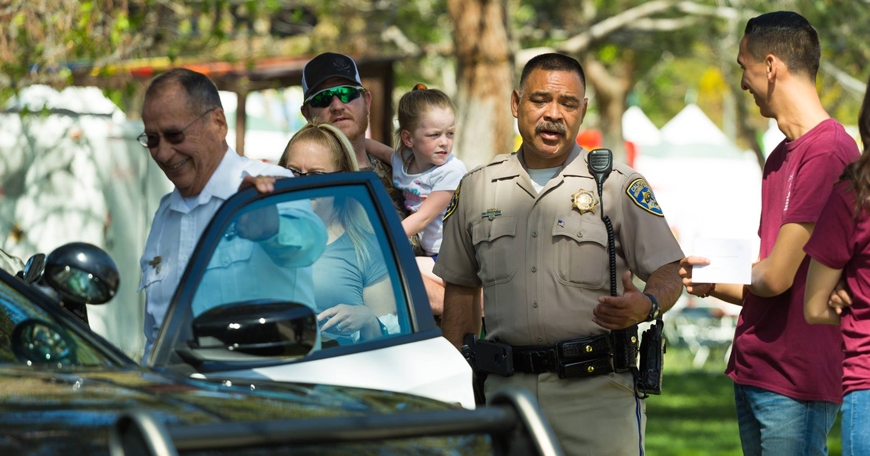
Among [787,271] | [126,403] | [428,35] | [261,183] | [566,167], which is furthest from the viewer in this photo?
[428,35]

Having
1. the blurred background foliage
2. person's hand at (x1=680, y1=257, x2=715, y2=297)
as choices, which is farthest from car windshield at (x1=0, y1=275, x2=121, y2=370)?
the blurred background foliage

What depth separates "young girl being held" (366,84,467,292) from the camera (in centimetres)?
517

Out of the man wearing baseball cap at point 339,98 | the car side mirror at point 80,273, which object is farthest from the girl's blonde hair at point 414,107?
the car side mirror at point 80,273

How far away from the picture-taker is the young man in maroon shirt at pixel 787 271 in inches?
161

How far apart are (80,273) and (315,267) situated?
644 mm

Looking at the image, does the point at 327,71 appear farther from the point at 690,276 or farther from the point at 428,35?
the point at 428,35

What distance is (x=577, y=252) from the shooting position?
4211 mm

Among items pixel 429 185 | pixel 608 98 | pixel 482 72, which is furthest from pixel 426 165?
pixel 608 98

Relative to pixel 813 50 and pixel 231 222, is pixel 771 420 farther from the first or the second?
pixel 231 222

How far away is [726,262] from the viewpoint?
13.1 ft

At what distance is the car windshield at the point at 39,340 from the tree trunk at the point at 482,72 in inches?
350

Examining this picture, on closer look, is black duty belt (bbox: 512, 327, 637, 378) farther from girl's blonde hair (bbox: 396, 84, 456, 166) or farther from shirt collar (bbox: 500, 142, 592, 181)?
girl's blonde hair (bbox: 396, 84, 456, 166)

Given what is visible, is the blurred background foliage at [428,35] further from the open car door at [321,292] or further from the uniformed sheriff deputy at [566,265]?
the open car door at [321,292]

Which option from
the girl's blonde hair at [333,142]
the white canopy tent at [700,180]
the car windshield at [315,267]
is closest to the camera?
the car windshield at [315,267]
